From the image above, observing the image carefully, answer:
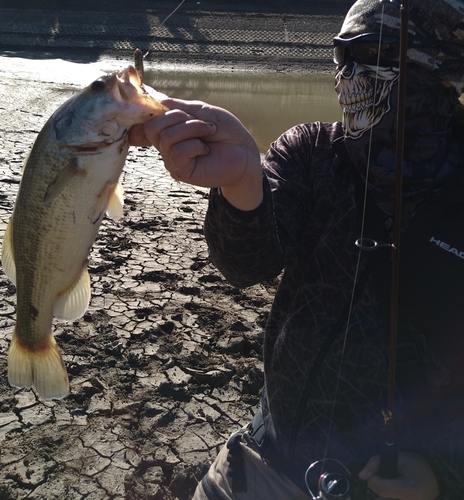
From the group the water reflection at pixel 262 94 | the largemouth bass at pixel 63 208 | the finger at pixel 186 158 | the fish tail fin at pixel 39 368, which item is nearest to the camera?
the finger at pixel 186 158

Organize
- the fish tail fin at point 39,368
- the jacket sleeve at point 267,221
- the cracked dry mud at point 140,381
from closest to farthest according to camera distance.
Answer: the jacket sleeve at point 267,221, the fish tail fin at point 39,368, the cracked dry mud at point 140,381

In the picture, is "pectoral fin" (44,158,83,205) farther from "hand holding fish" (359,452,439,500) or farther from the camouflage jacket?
"hand holding fish" (359,452,439,500)

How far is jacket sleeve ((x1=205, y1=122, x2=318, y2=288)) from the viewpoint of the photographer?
183cm

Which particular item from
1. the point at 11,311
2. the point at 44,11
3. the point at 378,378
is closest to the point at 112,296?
the point at 11,311

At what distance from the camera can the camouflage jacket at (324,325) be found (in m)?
1.86

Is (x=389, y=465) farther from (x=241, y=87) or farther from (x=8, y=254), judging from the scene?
(x=241, y=87)

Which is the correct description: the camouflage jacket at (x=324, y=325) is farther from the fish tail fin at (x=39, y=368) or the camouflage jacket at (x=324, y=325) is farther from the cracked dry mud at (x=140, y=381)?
the cracked dry mud at (x=140, y=381)

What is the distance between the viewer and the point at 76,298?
202 centimetres

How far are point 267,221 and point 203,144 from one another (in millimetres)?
349

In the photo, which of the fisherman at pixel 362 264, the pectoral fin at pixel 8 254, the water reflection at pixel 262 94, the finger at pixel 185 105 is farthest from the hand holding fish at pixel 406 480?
the water reflection at pixel 262 94

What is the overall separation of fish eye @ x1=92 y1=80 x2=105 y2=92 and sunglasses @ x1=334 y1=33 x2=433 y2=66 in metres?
0.81

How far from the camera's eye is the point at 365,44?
2.00 m

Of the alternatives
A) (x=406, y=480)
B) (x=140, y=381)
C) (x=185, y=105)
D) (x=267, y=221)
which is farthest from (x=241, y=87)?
(x=406, y=480)

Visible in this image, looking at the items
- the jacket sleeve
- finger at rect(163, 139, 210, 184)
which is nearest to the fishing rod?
the jacket sleeve
